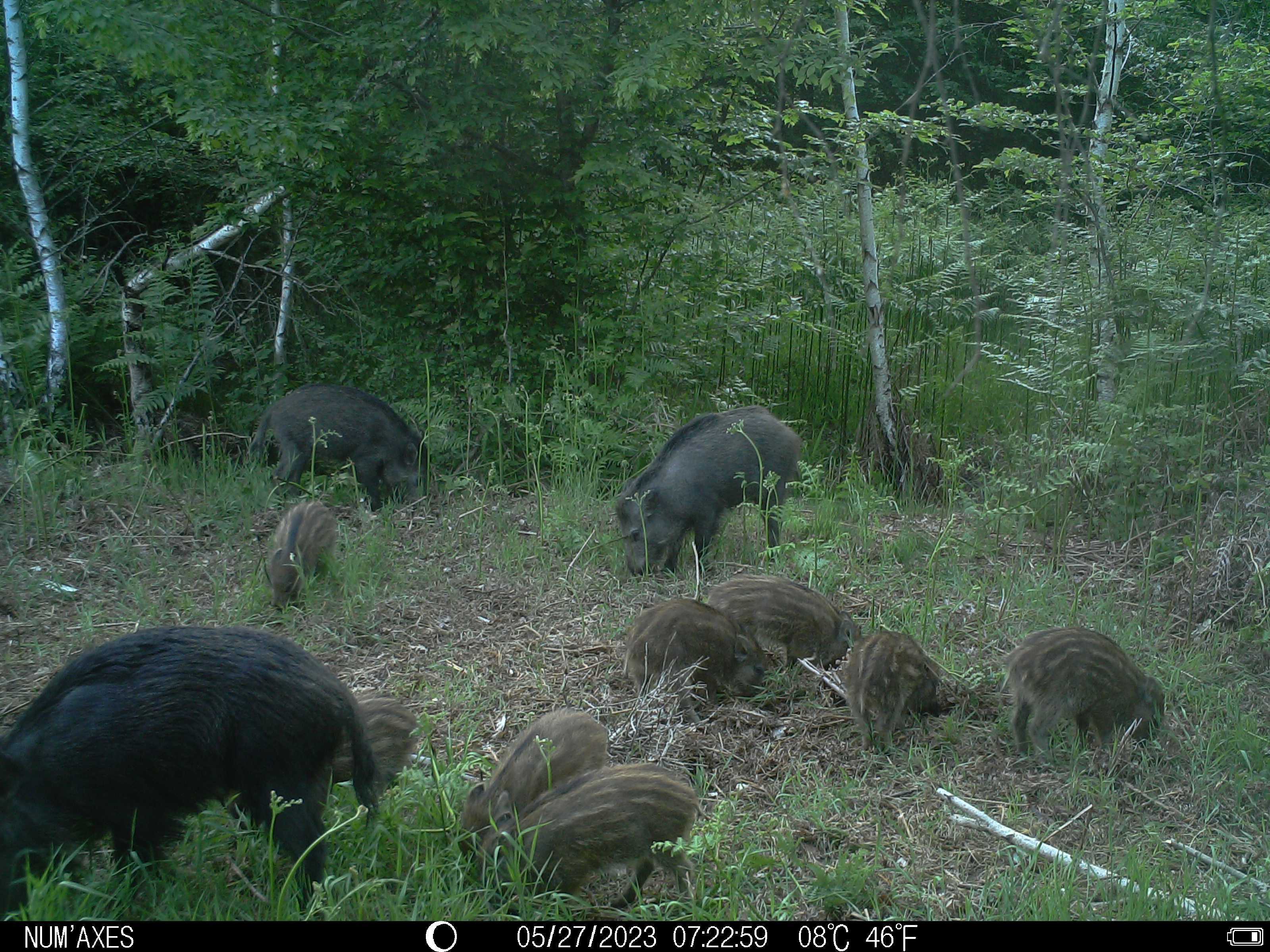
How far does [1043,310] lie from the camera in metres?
7.68

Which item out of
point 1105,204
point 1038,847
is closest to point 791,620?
point 1038,847

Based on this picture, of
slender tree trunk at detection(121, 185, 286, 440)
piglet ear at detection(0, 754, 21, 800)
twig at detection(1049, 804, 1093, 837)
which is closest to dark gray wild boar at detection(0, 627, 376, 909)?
piglet ear at detection(0, 754, 21, 800)

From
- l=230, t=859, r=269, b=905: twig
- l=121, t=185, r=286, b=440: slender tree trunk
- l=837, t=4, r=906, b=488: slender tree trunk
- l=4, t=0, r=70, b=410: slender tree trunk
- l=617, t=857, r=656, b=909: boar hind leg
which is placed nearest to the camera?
l=230, t=859, r=269, b=905: twig

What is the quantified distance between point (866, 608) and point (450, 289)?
428cm

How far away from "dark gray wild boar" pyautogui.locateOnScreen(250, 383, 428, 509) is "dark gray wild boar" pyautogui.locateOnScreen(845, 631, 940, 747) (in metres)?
4.01

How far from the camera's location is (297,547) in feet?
17.1

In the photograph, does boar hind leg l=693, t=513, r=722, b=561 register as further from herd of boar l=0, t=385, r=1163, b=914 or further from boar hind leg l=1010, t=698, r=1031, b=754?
boar hind leg l=1010, t=698, r=1031, b=754

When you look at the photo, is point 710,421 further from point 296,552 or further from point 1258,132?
point 1258,132

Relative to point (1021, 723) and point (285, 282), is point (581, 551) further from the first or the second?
point (285, 282)

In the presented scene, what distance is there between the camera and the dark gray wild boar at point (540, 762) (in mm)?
3227

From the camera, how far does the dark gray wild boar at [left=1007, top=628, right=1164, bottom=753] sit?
3.92 metres

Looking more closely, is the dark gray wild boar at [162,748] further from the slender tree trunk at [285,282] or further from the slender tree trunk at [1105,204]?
the slender tree trunk at [285,282]

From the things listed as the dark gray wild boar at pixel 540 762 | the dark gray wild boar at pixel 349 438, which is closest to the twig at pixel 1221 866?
the dark gray wild boar at pixel 540 762

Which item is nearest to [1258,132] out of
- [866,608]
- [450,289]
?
[866,608]
